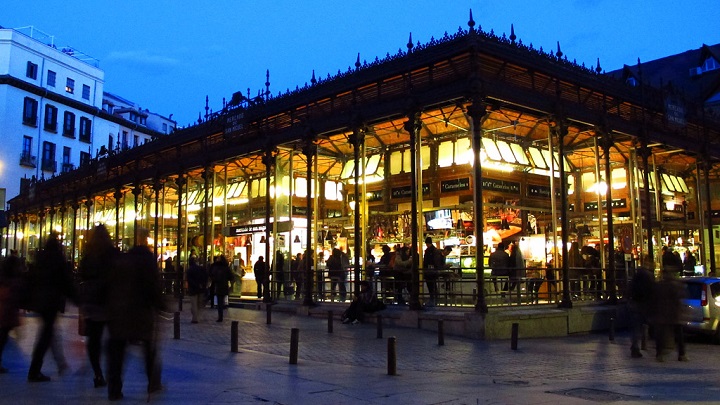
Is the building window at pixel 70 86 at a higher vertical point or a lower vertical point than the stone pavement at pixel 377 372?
higher

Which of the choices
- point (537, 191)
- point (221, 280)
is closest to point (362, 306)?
point (221, 280)

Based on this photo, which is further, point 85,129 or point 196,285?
point 85,129

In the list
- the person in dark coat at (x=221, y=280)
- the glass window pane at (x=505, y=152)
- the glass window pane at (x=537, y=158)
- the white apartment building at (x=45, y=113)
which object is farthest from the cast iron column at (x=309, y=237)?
the white apartment building at (x=45, y=113)

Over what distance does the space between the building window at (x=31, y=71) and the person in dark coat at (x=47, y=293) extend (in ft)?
181

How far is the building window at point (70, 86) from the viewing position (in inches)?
2422

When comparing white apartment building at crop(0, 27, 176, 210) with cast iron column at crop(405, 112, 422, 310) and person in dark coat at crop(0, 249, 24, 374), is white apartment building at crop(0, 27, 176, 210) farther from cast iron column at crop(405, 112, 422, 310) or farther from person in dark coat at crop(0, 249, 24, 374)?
person in dark coat at crop(0, 249, 24, 374)

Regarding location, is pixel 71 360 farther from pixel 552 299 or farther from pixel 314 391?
pixel 552 299

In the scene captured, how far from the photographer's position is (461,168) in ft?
68.1

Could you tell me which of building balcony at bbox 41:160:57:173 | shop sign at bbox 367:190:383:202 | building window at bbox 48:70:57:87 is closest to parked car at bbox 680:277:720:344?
shop sign at bbox 367:190:383:202

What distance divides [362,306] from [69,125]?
52.6 meters

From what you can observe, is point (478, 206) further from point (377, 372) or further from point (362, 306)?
point (377, 372)

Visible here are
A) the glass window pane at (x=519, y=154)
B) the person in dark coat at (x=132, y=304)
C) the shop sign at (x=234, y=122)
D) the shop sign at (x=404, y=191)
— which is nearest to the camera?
the person in dark coat at (x=132, y=304)

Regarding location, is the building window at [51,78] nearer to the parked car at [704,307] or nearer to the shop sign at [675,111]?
the shop sign at [675,111]

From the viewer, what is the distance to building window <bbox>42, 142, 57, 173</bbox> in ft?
190
